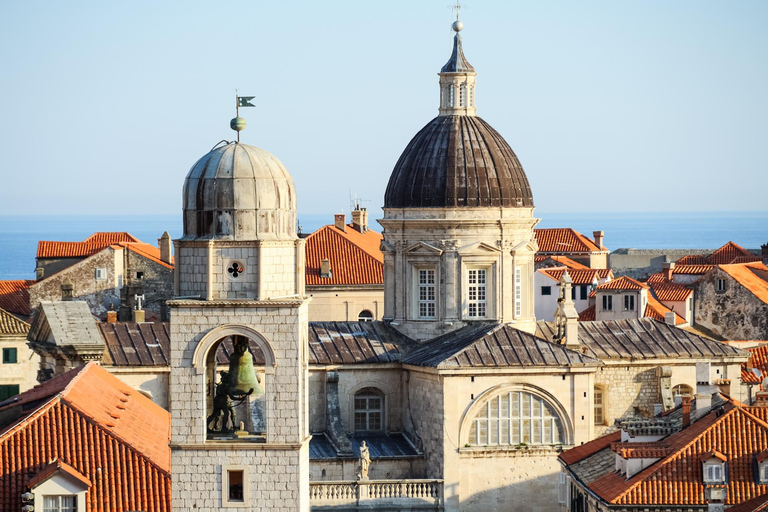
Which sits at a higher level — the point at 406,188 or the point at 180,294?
the point at 406,188

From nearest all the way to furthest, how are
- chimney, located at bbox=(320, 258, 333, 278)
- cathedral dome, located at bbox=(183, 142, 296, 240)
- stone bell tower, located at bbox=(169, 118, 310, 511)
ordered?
stone bell tower, located at bbox=(169, 118, 310, 511)
cathedral dome, located at bbox=(183, 142, 296, 240)
chimney, located at bbox=(320, 258, 333, 278)

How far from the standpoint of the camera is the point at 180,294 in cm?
3281

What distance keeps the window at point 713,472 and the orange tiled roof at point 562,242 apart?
274 feet

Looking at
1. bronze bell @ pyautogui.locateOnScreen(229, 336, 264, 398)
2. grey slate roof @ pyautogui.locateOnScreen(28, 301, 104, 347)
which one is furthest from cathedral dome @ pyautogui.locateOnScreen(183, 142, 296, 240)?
grey slate roof @ pyautogui.locateOnScreen(28, 301, 104, 347)

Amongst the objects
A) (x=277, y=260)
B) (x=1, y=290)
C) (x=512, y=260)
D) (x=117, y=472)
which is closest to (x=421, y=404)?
(x=512, y=260)

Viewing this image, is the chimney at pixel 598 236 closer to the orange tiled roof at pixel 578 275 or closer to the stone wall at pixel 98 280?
the orange tiled roof at pixel 578 275

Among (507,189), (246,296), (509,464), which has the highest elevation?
(507,189)

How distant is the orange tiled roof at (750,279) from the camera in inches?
3605

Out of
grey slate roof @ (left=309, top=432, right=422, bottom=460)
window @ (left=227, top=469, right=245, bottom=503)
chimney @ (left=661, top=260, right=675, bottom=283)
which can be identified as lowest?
grey slate roof @ (left=309, top=432, right=422, bottom=460)

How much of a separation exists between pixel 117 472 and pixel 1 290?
67.1 meters

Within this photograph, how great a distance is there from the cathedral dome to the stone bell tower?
2cm

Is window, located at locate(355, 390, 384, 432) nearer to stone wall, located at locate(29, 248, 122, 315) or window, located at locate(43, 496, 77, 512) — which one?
window, located at locate(43, 496, 77, 512)

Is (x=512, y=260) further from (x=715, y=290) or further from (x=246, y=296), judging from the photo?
(x=715, y=290)

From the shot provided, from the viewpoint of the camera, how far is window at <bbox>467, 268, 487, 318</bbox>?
190 feet
